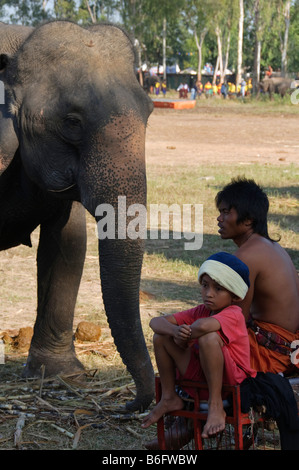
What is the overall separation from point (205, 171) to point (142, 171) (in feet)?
32.6

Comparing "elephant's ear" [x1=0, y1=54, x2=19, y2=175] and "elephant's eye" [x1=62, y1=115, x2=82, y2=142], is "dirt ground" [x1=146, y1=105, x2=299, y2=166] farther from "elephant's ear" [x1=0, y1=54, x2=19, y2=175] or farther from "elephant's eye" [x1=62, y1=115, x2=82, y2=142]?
"elephant's eye" [x1=62, y1=115, x2=82, y2=142]

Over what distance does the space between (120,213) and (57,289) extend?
132 centimetres

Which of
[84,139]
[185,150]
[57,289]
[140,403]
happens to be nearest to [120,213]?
[84,139]

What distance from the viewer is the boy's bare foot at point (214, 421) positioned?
2.95m

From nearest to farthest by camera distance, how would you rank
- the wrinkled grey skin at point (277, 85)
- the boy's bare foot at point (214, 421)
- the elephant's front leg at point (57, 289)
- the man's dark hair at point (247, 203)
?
the boy's bare foot at point (214, 421), the man's dark hair at point (247, 203), the elephant's front leg at point (57, 289), the wrinkled grey skin at point (277, 85)

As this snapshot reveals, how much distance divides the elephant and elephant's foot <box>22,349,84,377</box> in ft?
2.70

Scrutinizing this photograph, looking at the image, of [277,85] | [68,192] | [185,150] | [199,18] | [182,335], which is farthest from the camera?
[199,18]

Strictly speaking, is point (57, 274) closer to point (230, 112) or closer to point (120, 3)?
point (230, 112)

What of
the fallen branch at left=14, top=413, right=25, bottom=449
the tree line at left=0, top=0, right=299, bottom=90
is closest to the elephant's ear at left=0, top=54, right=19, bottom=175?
the fallen branch at left=14, top=413, right=25, bottom=449

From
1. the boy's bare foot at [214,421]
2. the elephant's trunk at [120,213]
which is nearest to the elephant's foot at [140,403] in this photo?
the elephant's trunk at [120,213]

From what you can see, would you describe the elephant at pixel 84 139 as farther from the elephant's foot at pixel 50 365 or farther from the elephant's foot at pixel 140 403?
the elephant's foot at pixel 50 365

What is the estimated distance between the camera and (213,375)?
302cm

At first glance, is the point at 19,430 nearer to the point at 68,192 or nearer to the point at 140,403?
the point at 140,403

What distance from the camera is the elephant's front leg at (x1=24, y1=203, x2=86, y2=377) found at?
4637 mm
